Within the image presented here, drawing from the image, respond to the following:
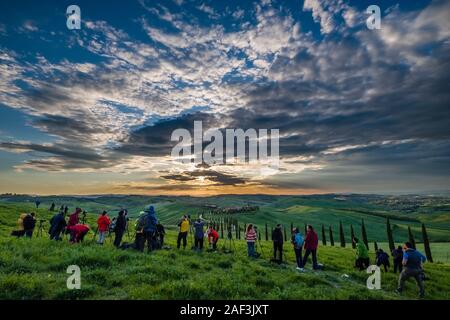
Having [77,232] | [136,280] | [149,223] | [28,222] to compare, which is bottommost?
[136,280]

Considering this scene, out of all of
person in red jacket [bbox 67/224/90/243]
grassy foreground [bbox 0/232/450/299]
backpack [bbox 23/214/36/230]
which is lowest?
grassy foreground [bbox 0/232/450/299]

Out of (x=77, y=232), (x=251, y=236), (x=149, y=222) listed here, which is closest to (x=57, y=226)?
(x=77, y=232)

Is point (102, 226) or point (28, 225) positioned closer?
point (102, 226)

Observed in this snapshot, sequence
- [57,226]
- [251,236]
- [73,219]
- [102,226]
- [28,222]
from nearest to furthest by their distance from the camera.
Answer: [102,226], [57,226], [73,219], [28,222], [251,236]

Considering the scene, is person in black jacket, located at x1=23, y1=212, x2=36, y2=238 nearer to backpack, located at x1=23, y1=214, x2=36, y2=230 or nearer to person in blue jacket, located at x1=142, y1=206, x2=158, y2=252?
backpack, located at x1=23, y1=214, x2=36, y2=230

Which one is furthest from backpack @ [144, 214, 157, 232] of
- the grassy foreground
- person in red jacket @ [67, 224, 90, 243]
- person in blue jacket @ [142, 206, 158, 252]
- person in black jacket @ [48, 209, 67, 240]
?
person in black jacket @ [48, 209, 67, 240]

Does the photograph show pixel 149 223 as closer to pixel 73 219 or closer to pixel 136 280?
pixel 73 219

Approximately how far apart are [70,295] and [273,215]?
18104 centimetres

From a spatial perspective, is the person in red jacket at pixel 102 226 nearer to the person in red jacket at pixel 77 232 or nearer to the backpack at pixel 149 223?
the person in red jacket at pixel 77 232

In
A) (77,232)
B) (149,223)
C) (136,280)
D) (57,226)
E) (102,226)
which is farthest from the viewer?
(57,226)

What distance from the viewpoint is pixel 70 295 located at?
10.1 metres

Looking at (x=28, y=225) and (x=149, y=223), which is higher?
(x=149, y=223)
